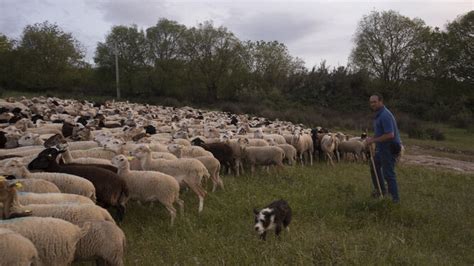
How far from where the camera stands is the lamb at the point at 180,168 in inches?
359

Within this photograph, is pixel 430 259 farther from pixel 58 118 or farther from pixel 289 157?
pixel 58 118

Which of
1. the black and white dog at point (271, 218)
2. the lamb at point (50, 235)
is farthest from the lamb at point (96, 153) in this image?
the lamb at point (50, 235)

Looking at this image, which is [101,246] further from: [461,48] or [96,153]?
[461,48]

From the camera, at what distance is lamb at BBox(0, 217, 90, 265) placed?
190 inches

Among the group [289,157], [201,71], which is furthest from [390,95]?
[289,157]

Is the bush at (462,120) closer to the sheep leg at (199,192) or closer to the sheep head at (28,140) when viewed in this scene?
the sheep leg at (199,192)

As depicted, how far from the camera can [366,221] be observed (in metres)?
8.42

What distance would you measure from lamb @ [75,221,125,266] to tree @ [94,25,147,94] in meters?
51.6

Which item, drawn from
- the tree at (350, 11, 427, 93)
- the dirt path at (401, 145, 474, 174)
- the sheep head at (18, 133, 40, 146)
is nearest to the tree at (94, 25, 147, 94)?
the tree at (350, 11, 427, 93)

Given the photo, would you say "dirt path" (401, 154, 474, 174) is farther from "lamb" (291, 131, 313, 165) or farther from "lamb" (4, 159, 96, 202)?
"lamb" (4, 159, 96, 202)

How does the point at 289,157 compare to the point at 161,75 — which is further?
the point at 161,75

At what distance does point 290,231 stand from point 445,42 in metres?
37.4

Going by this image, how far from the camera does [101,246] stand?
5.27 m

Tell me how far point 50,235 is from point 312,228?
456 cm
